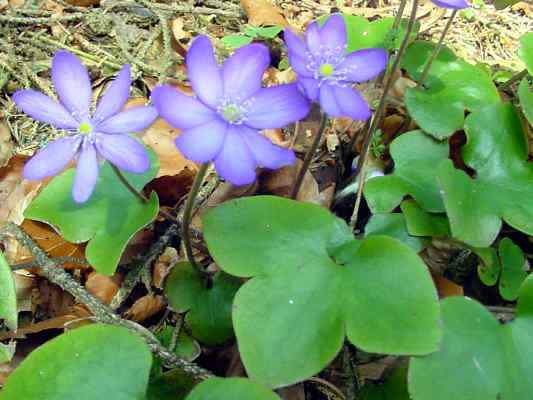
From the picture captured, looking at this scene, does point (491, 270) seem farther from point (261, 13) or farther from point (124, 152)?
point (261, 13)

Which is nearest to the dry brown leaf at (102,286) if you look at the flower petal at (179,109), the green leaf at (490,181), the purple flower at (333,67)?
the flower petal at (179,109)

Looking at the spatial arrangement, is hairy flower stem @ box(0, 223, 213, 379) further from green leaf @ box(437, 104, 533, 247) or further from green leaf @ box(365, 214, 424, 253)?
green leaf @ box(437, 104, 533, 247)

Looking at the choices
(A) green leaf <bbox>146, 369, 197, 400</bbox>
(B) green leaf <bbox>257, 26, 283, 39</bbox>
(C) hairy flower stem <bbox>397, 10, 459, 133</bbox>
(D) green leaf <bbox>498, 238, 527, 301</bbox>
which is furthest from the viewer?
(B) green leaf <bbox>257, 26, 283, 39</bbox>

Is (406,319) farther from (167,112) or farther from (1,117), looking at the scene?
(1,117)

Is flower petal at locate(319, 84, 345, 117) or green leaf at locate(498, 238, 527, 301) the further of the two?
green leaf at locate(498, 238, 527, 301)

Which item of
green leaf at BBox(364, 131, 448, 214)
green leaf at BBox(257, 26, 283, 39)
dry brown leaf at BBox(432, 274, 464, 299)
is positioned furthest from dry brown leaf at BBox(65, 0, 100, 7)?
dry brown leaf at BBox(432, 274, 464, 299)

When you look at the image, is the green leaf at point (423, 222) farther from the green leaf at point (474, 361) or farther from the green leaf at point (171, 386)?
the green leaf at point (171, 386)
